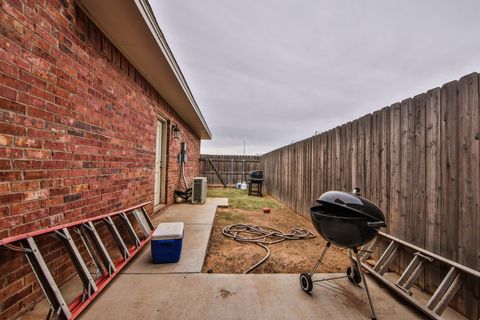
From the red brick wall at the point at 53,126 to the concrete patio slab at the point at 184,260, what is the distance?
2.22ft

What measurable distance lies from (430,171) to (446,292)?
1.06 m

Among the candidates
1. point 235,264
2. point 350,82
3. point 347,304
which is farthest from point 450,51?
point 235,264

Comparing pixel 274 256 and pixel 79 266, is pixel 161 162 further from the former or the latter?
pixel 79 266

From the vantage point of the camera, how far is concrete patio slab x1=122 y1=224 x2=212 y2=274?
2281mm

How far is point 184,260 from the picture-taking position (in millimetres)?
2520

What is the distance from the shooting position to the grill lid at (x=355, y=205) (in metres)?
1.69

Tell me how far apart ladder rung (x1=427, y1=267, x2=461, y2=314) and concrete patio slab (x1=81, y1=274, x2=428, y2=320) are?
0.51 ft

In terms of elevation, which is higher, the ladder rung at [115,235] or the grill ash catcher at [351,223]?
the grill ash catcher at [351,223]

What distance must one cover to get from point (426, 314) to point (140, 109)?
449 cm

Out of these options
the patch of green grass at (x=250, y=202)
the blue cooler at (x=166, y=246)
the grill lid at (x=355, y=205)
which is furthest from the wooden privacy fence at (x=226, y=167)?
the grill lid at (x=355, y=205)

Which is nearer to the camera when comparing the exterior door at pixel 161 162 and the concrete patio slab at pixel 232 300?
the concrete patio slab at pixel 232 300

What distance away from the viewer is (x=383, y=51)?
4.68 meters

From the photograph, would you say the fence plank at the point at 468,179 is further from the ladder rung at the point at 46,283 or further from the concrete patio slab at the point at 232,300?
the ladder rung at the point at 46,283

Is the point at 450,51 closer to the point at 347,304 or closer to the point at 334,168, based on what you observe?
the point at 334,168
